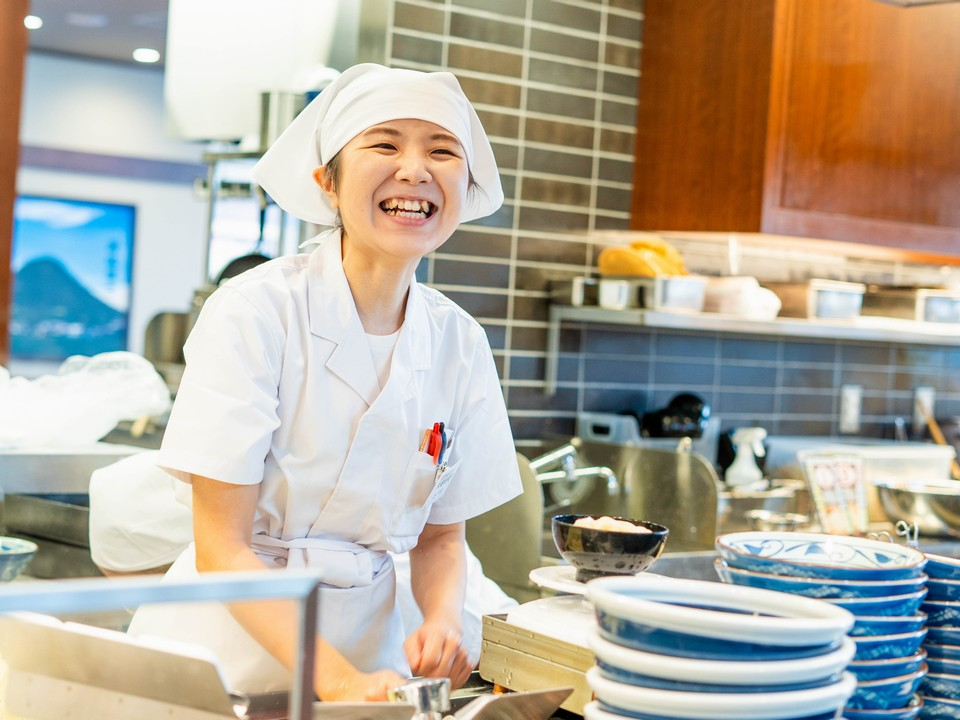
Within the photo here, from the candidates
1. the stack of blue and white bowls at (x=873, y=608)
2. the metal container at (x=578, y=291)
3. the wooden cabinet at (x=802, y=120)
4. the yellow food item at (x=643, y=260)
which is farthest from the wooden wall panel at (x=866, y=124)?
the stack of blue and white bowls at (x=873, y=608)

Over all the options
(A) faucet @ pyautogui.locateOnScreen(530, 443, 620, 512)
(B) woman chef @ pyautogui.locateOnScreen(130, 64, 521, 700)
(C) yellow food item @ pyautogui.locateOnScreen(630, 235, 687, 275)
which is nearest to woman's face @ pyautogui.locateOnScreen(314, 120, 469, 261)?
(B) woman chef @ pyautogui.locateOnScreen(130, 64, 521, 700)

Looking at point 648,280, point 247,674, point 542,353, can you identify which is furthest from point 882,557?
point 542,353

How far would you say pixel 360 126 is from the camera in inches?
56.2

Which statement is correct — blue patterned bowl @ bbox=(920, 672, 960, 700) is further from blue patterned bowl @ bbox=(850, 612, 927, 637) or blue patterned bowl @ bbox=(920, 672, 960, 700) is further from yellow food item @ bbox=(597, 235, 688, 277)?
yellow food item @ bbox=(597, 235, 688, 277)

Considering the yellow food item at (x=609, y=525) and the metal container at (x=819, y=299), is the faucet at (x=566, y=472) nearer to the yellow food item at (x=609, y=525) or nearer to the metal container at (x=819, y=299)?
the metal container at (x=819, y=299)

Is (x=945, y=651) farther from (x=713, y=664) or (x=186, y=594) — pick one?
(x=186, y=594)

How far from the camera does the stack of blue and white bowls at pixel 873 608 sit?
0.99 metres

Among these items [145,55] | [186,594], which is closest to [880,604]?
[186,594]

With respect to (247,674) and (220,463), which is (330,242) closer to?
(220,463)

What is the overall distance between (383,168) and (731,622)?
797 mm

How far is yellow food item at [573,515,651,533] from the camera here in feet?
4.13

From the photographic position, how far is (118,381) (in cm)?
275

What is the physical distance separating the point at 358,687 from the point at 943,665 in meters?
0.57

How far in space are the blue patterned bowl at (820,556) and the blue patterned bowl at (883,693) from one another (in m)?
0.09
